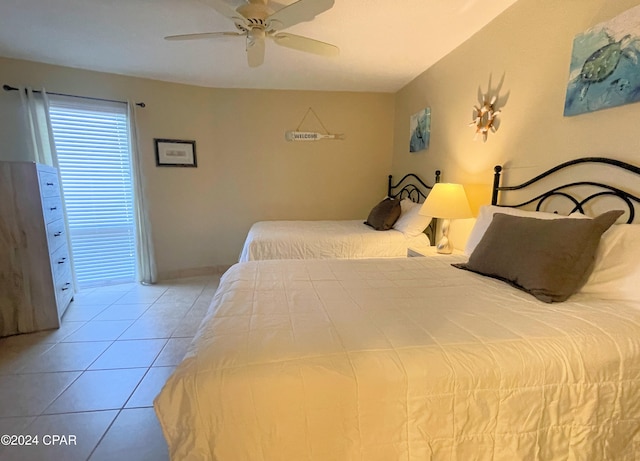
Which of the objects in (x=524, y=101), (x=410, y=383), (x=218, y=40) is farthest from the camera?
(x=218, y=40)

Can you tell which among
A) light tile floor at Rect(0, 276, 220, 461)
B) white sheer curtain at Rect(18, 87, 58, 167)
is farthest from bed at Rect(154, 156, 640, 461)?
white sheer curtain at Rect(18, 87, 58, 167)

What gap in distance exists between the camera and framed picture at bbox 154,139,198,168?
353cm

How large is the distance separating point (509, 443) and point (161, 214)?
12.6 feet

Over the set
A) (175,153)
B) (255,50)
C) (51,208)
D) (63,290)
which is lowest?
(63,290)

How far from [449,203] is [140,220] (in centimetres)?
332

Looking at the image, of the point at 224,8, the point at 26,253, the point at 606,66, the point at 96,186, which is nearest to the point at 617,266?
the point at 606,66

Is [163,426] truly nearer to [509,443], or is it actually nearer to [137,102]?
[509,443]

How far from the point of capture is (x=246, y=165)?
3.88m

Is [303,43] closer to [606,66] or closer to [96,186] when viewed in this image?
[606,66]

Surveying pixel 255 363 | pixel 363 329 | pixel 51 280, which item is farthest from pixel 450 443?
pixel 51 280

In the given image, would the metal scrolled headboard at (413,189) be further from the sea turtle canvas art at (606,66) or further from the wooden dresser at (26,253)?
the wooden dresser at (26,253)

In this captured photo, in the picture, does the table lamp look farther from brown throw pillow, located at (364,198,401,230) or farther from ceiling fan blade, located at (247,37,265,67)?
ceiling fan blade, located at (247,37,265,67)

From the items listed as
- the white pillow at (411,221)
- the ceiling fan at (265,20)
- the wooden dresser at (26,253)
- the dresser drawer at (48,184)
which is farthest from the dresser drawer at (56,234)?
the white pillow at (411,221)

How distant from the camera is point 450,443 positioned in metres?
0.90
